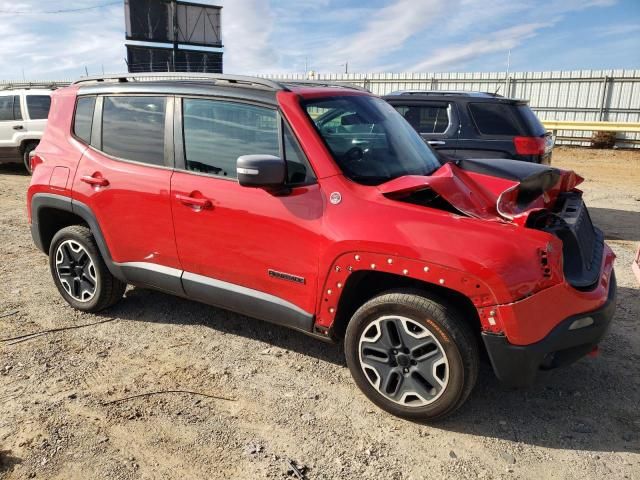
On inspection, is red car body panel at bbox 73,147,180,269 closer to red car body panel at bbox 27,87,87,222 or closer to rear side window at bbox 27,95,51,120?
red car body panel at bbox 27,87,87,222

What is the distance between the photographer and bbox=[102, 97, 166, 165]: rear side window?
3.55 metres

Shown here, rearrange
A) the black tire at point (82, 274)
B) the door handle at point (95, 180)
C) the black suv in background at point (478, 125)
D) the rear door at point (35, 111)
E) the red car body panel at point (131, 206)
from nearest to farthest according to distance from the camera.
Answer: the red car body panel at point (131, 206) < the door handle at point (95, 180) < the black tire at point (82, 274) < the black suv in background at point (478, 125) < the rear door at point (35, 111)

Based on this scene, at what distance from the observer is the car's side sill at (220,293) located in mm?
3117

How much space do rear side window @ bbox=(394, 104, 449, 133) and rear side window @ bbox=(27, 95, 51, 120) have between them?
8.54 m

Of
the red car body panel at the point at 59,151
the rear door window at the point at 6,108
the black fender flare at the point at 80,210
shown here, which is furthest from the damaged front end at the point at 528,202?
the rear door window at the point at 6,108

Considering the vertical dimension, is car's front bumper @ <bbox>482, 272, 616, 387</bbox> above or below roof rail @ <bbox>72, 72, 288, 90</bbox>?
below

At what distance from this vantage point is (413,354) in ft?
9.04

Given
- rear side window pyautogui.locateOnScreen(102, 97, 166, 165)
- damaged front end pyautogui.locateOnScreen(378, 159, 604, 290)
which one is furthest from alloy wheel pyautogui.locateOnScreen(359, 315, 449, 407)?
rear side window pyautogui.locateOnScreen(102, 97, 166, 165)

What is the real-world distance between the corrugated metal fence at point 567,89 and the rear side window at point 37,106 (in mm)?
12709

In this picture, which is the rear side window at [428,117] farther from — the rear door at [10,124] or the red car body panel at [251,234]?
the rear door at [10,124]

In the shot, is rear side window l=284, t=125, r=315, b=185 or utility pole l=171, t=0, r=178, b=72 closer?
rear side window l=284, t=125, r=315, b=185

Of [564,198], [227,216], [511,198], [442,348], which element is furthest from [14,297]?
[564,198]

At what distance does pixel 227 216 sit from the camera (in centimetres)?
318

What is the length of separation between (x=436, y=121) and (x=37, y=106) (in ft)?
30.0
